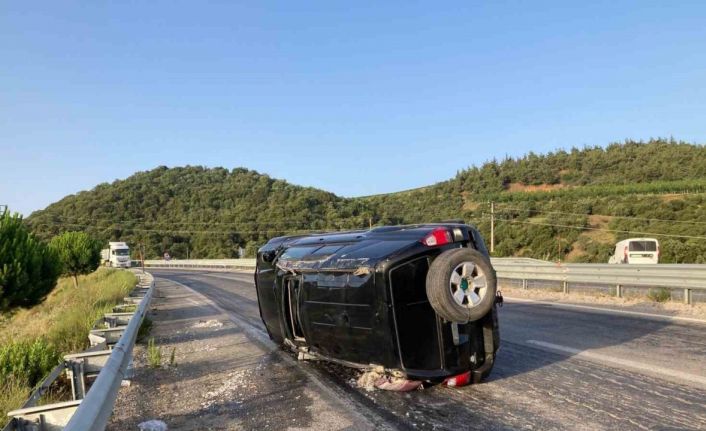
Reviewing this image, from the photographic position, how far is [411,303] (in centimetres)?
443

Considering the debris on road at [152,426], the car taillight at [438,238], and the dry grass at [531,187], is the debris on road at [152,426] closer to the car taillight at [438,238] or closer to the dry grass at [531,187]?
the car taillight at [438,238]

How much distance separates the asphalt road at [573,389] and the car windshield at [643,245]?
65.6 ft

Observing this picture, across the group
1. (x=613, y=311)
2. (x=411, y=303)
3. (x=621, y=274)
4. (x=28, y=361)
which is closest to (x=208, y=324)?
(x=28, y=361)

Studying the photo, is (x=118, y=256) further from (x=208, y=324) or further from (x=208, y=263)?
(x=208, y=324)

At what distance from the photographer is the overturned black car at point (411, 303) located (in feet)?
14.4

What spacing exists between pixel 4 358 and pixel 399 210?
74.8 metres

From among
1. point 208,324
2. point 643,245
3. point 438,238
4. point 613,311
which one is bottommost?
point 208,324

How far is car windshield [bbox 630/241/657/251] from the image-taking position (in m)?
25.3

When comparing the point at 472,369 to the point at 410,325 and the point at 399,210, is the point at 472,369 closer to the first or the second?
the point at 410,325

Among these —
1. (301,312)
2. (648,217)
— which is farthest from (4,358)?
(648,217)

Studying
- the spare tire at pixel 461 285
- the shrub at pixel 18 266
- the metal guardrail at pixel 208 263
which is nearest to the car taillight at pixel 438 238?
the spare tire at pixel 461 285

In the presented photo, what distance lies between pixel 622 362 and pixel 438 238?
2803 mm

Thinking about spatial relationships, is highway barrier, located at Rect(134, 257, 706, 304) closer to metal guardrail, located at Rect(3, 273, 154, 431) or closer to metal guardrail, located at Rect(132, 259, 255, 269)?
metal guardrail, located at Rect(3, 273, 154, 431)

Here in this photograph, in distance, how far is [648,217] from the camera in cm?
4822
